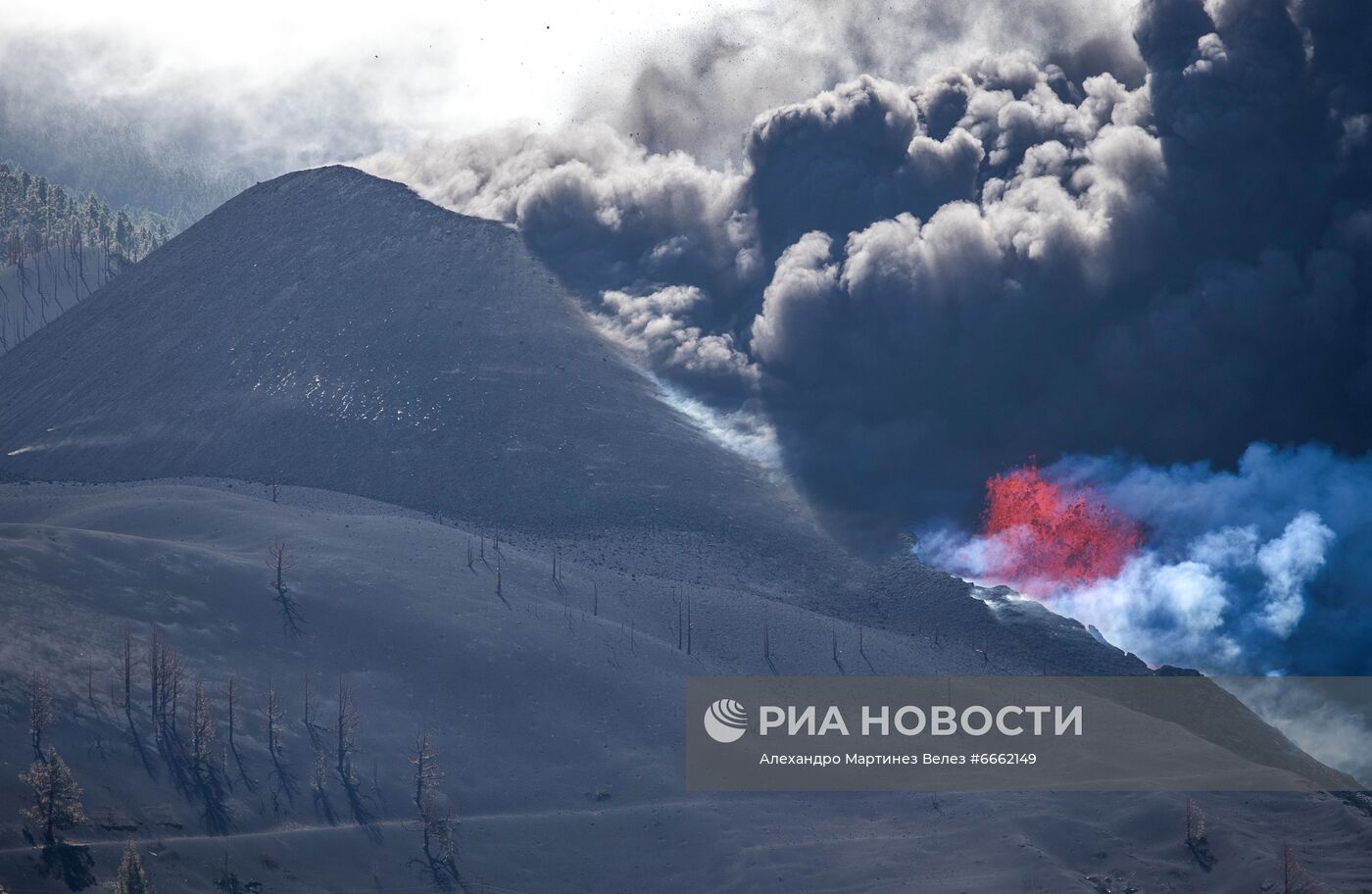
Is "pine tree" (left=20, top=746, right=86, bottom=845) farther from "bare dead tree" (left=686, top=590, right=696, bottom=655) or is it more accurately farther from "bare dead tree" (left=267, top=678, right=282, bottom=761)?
"bare dead tree" (left=686, top=590, right=696, bottom=655)

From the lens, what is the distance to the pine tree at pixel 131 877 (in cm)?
7175

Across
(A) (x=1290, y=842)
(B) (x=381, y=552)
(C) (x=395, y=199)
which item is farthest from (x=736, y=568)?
(C) (x=395, y=199)

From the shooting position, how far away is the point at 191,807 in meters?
83.9

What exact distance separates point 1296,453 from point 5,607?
318 feet

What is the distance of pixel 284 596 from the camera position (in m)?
105

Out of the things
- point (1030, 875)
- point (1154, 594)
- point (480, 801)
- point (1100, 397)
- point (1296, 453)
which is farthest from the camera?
point (1100, 397)

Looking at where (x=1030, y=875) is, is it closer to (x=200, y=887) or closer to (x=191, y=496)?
(x=200, y=887)

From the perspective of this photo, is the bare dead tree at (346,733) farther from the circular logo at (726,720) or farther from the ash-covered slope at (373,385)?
the ash-covered slope at (373,385)

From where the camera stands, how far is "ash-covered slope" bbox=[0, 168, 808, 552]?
5522 inches

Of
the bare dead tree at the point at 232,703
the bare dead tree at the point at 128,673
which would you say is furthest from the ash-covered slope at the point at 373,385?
the bare dead tree at the point at 128,673

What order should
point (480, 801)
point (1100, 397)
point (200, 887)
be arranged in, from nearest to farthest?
point (200, 887), point (480, 801), point (1100, 397)
